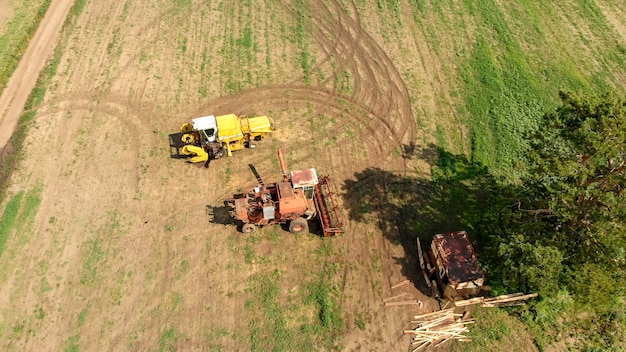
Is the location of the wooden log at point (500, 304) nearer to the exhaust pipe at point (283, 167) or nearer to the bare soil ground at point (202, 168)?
the bare soil ground at point (202, 168)

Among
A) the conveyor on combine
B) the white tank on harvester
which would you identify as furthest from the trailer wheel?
the white tank on harvester

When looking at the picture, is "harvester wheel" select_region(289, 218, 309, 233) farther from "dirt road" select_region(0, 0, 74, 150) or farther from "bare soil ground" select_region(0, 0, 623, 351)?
"dirt road" select_region(0, 0, 74, 150)

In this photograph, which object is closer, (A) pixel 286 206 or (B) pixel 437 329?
(B) pixel 437 329

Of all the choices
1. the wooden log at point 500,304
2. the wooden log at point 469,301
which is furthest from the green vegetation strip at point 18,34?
the wooden log at point 500,304

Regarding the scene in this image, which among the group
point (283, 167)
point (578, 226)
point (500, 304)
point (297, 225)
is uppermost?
point (578, 226)

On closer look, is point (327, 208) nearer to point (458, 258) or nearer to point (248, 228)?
point (248, 228)

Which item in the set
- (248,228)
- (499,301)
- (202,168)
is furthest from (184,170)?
(499,301)
